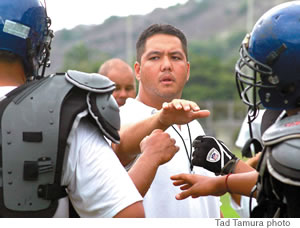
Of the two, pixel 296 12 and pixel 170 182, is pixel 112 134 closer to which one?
pixel 296 12

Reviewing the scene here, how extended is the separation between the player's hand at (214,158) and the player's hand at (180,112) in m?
0.29

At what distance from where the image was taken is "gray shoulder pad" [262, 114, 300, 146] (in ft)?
7.85

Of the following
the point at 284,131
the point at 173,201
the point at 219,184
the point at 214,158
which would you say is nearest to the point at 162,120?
the point at 214,158

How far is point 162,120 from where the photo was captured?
314cm

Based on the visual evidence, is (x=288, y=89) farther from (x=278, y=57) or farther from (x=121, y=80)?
(x=121, y=80)

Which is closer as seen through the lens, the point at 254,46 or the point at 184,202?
the point at 254,46

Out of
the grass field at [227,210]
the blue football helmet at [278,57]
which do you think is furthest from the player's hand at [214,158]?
the grass field at [227,210]

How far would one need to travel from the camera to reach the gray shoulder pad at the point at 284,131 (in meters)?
2.39

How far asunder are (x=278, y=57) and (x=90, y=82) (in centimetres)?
84

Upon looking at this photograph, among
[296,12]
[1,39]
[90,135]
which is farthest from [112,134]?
[296,12]

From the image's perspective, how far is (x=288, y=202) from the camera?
240 centimetres

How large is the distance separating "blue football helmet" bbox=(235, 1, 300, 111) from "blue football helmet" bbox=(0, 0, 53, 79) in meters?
0.95

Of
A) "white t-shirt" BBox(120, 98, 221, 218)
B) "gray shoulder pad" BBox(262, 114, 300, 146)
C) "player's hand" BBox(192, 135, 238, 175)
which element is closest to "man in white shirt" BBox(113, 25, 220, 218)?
"white t-shirt" BBox(120, 98, 221, 218)
